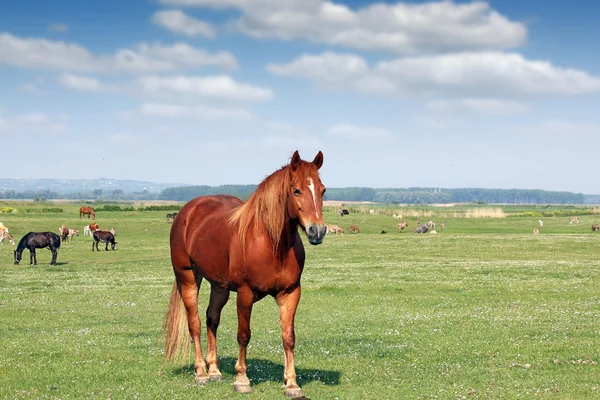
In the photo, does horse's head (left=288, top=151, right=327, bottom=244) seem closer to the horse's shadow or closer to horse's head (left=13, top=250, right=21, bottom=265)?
the horse's shadow

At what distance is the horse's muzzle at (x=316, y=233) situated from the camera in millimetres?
9906

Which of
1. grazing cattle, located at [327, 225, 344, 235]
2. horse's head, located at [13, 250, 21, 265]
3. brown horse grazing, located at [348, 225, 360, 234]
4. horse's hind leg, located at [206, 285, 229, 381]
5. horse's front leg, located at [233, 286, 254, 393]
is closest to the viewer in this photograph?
horse's front leg, located at [233, 286, 254, 393]

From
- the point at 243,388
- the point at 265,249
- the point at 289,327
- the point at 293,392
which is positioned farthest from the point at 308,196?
the point at 243,388

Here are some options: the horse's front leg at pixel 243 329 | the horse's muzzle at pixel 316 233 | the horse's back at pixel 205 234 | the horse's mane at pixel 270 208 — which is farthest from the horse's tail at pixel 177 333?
the horse's muzzle at pixel 316 233

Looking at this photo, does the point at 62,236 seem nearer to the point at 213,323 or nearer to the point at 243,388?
the point at 213,323

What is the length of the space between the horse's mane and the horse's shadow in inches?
120

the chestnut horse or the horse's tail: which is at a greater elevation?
the chestnut horse

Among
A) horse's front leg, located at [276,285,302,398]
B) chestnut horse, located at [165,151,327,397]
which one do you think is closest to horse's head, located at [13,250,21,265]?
chestnut horse, located at [165,151,327,397]

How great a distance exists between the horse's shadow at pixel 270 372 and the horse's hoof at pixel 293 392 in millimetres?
900

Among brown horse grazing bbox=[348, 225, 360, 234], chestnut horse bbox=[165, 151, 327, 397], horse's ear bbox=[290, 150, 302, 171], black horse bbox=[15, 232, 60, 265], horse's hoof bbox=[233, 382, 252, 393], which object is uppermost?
horse's ear bbox=[290, 150, 302, 171]

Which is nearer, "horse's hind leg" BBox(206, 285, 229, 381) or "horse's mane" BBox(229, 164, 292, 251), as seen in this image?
"horse's mane" BBox(229, 164, 292, 251)

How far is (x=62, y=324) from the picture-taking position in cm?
2077

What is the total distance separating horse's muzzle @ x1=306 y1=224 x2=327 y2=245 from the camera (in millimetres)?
9906

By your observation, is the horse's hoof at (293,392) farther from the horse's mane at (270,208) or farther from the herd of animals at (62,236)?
the herd of animals at (62,236)
